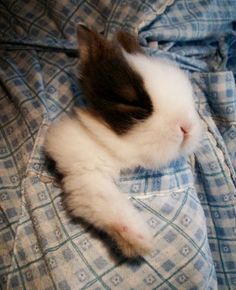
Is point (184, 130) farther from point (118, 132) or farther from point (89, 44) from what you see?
point (89, 44)

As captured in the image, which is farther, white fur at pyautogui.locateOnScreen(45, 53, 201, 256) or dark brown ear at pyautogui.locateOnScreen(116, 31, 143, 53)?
dark brown ear at pyautogui.locateOnScreen(116, 31, 143, 53)

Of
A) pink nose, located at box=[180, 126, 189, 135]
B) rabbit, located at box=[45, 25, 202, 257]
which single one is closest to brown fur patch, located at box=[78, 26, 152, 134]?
rabbit, located at box=[45, 25, 202, 257]

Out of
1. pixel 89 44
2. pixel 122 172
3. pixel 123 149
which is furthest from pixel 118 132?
pixel 89 44

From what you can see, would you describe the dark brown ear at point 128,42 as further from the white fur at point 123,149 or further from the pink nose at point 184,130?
the pink nose at point 184,130

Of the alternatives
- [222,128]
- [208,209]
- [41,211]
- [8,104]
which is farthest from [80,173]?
[222,128]

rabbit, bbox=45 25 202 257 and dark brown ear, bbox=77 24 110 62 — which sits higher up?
dark brown ear, bbox=77 24 110 62

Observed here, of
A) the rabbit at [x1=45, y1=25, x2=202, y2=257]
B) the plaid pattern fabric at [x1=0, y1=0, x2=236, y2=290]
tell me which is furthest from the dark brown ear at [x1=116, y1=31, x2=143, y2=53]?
the plaid pattern fabric at [x1=0, y1=0, x2=236, y2=290]

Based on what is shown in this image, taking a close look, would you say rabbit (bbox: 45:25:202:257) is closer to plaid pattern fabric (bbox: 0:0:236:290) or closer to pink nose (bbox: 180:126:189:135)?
pink nose (bbox: 180:126:189:135)

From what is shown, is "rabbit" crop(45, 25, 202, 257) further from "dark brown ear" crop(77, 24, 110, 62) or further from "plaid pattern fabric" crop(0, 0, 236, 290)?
"plaid pattern fabric" crop(0, 0, 236, 290)
